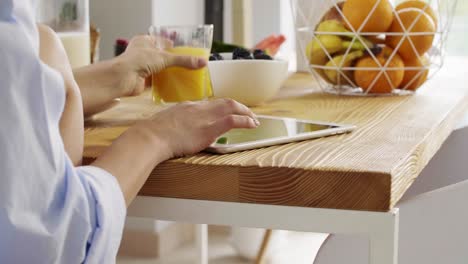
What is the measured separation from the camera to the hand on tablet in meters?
0.82

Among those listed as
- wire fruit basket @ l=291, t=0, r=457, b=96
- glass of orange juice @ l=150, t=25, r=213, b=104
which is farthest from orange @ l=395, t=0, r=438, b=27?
glass of orange juice @ l=150, t=25, r=213, b=104

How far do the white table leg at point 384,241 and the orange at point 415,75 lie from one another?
0.65m

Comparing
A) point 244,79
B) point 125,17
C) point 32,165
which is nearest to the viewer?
point 32,165

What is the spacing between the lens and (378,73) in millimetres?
1346

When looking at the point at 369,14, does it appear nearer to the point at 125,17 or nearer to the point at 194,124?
the point at 194,124

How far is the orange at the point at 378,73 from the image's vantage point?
134cm

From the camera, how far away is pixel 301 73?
5.86 ft

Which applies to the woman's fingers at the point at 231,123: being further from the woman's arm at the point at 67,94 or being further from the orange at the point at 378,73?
the orange at the point at 378,73

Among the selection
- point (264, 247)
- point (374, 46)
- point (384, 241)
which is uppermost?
point (374, 46)

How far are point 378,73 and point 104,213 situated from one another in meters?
0.78

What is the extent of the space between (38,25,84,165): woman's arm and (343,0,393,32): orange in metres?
0.67

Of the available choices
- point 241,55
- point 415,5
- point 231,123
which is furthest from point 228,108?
point 415,5

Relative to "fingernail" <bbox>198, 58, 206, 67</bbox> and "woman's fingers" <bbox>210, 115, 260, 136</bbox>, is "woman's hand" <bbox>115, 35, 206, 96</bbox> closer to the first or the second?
"fingernail" <bbox>198, 58, 206, 67</bbox>

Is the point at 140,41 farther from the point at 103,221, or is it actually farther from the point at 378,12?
the point at 103,221
